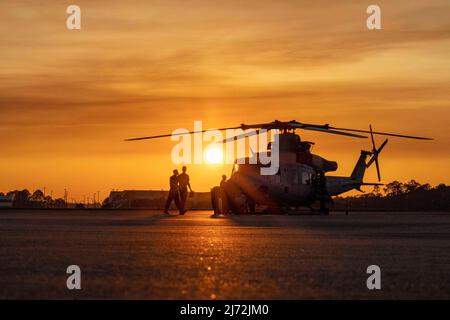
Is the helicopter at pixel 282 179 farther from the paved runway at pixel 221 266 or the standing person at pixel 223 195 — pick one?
the paved runway at pixel 221 266

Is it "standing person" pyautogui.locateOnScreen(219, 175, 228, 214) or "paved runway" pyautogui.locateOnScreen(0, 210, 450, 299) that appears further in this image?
"standing person" pyautogui.locateOnScreen(219, 175, 228, 214)

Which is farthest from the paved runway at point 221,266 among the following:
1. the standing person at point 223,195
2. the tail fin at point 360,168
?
the tail fin at point 360,168

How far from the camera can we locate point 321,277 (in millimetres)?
11023

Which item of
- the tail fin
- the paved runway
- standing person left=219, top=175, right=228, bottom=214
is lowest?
the paved runway

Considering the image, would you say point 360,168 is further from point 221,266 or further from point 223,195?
point 221,266

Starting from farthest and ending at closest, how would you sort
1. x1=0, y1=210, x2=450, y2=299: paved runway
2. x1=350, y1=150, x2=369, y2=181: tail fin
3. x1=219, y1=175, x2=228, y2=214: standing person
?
x1=350, y1=150, x2=369, y2=181: tail fin
x1=219, y1=175, x2=228, y2=214: standing person
x1=0, y1=210, x2=450, y2=299: paved runway

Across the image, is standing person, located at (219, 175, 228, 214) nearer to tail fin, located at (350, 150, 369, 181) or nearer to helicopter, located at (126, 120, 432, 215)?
helicopter, located at (126, 120, 432, 215)

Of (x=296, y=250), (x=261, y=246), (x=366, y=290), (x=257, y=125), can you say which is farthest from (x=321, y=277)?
(x=257, y=125)

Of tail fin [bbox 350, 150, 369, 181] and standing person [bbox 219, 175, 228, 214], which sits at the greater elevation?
tail fin [bbox 350, 150, 369, 181]

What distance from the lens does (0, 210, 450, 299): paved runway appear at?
9625mm

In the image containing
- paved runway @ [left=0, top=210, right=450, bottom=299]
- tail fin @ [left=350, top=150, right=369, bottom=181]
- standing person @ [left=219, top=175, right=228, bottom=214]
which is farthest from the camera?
tail fin @ [left=350, top=150, right=369, bottom=181]

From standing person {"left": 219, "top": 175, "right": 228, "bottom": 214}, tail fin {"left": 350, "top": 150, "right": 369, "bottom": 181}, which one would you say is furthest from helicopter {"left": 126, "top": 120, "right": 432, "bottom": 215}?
tail fin {"left": 350, "top": 150, "right": 369, "bottom": 181}

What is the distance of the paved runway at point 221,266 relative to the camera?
962 centimetres

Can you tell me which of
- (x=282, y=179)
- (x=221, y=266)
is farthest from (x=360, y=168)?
(x=221, y=266)
